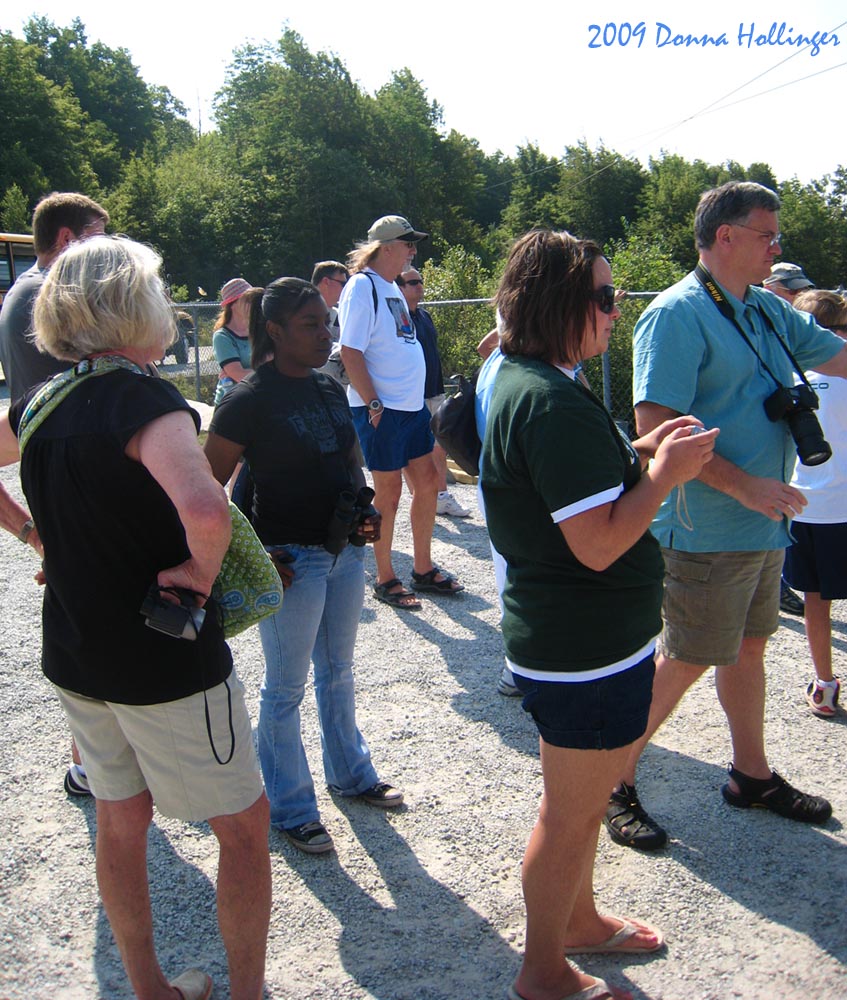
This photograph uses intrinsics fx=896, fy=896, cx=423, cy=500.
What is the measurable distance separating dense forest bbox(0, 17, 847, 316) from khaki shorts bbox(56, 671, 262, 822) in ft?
121

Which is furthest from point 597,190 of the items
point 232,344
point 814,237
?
point 232,344

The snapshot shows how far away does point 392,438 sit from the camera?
5.16m

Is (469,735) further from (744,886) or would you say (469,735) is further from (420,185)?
(420,185)

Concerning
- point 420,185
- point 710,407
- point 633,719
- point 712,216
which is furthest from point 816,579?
point 420,185

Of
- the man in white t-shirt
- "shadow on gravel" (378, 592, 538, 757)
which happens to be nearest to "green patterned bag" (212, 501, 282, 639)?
"shadow on gravel" (378, 592, 538, 757)

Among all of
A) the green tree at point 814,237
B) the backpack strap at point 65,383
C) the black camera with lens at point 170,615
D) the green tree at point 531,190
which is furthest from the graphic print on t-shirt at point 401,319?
the green tree at point 531,190

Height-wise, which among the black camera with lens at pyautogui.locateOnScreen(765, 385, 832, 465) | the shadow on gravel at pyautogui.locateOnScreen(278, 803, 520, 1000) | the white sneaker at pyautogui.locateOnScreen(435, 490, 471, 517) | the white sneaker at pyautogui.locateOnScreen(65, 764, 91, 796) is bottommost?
the shadow on gravel at pyautogui.locateOnScreen(278, 803, 520, 1000)

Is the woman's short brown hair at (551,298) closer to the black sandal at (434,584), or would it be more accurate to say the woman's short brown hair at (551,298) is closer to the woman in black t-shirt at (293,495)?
the woman in black t-shirt at (293,495)

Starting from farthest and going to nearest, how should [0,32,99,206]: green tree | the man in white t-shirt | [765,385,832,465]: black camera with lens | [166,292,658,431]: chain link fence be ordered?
[0,32,99,206]: green tree < [166,292,658,431]: chain link fence < the man in white t-shirt < [765,385,832,465]: black camera with lens

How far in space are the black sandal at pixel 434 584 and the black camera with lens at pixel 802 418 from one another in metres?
2.98

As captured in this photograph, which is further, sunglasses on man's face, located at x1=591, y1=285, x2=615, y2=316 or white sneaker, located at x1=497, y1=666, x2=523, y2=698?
white sneaker, located at x1=497, y1=666, x2=523, y2=698

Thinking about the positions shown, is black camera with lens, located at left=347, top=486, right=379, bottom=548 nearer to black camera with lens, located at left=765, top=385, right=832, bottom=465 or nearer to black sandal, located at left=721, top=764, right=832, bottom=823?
black camera with lens, located at left=765, top=385, right=832, bottom=465

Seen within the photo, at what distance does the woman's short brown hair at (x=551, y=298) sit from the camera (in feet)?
6.74

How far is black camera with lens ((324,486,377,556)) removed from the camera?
2.89 metres
